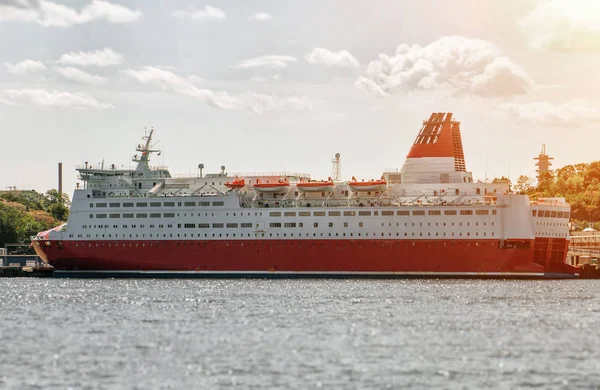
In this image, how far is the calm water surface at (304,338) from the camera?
105ft

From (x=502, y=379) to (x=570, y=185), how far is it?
121 m

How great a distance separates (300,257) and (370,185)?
645 cm

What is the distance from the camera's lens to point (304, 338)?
39.3 meters

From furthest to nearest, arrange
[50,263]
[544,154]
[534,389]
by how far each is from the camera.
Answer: [544,154]
[50,263]
[534,389]

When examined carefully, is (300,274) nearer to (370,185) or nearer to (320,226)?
(320,226)

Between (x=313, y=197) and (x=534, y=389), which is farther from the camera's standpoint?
(x=313, y=197)

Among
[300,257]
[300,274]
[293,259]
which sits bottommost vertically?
[300,274]

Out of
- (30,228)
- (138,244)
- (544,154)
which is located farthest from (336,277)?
(544,154)

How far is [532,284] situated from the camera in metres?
64.2

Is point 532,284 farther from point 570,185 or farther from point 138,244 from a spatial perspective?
point 570,185

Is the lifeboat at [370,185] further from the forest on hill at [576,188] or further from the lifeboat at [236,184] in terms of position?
the forest on hill at [576,188]

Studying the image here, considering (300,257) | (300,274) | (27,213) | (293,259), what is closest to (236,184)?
(293,259)

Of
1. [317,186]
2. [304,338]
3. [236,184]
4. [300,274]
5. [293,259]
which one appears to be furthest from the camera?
[236,184]

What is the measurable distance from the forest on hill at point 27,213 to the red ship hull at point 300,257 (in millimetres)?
35952
